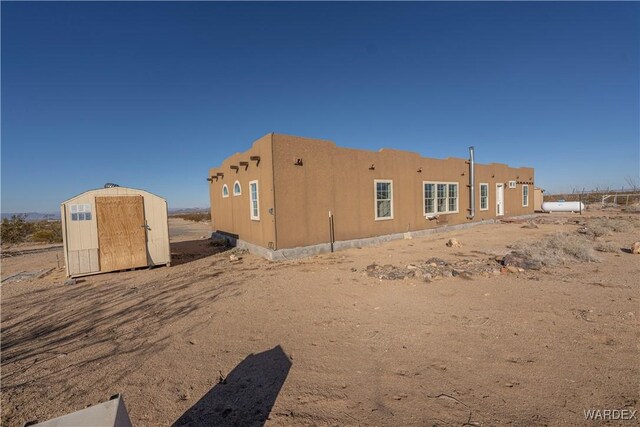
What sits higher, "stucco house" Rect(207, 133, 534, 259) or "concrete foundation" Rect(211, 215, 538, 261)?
"stucco house" Rect(207, 133, 534, 259)

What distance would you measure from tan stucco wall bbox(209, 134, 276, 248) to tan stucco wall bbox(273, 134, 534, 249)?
338 millimetres

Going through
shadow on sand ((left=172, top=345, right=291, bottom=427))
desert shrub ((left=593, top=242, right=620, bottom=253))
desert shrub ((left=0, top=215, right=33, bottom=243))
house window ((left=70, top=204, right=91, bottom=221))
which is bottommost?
shadow on sand ((left=172, top=345, right=291, bottom=427))

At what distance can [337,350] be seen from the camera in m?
3.57

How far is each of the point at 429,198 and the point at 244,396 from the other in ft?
44.7

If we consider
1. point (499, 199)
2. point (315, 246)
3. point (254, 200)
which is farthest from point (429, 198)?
point (254, 200)

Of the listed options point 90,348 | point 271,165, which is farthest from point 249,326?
point 271,165

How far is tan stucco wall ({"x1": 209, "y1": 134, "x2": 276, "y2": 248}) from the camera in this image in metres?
9.30

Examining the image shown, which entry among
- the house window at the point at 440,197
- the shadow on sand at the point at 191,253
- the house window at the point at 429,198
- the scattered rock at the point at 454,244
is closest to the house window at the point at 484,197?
the house window at the point at 440,197

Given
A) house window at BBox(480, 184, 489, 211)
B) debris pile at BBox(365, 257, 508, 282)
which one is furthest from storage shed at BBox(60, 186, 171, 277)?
house window at BBox(480, 184, 489, 211)

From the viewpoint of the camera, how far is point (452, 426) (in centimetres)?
229

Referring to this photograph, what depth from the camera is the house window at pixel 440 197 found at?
47.0 ft

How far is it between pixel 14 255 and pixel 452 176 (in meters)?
22.9

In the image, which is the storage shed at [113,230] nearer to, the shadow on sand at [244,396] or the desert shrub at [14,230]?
the shadow on sand at [244,396]

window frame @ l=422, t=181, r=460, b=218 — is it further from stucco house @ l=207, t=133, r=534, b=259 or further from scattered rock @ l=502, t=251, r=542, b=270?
scattered rock @ l=502, t=251, r=542, b=270
